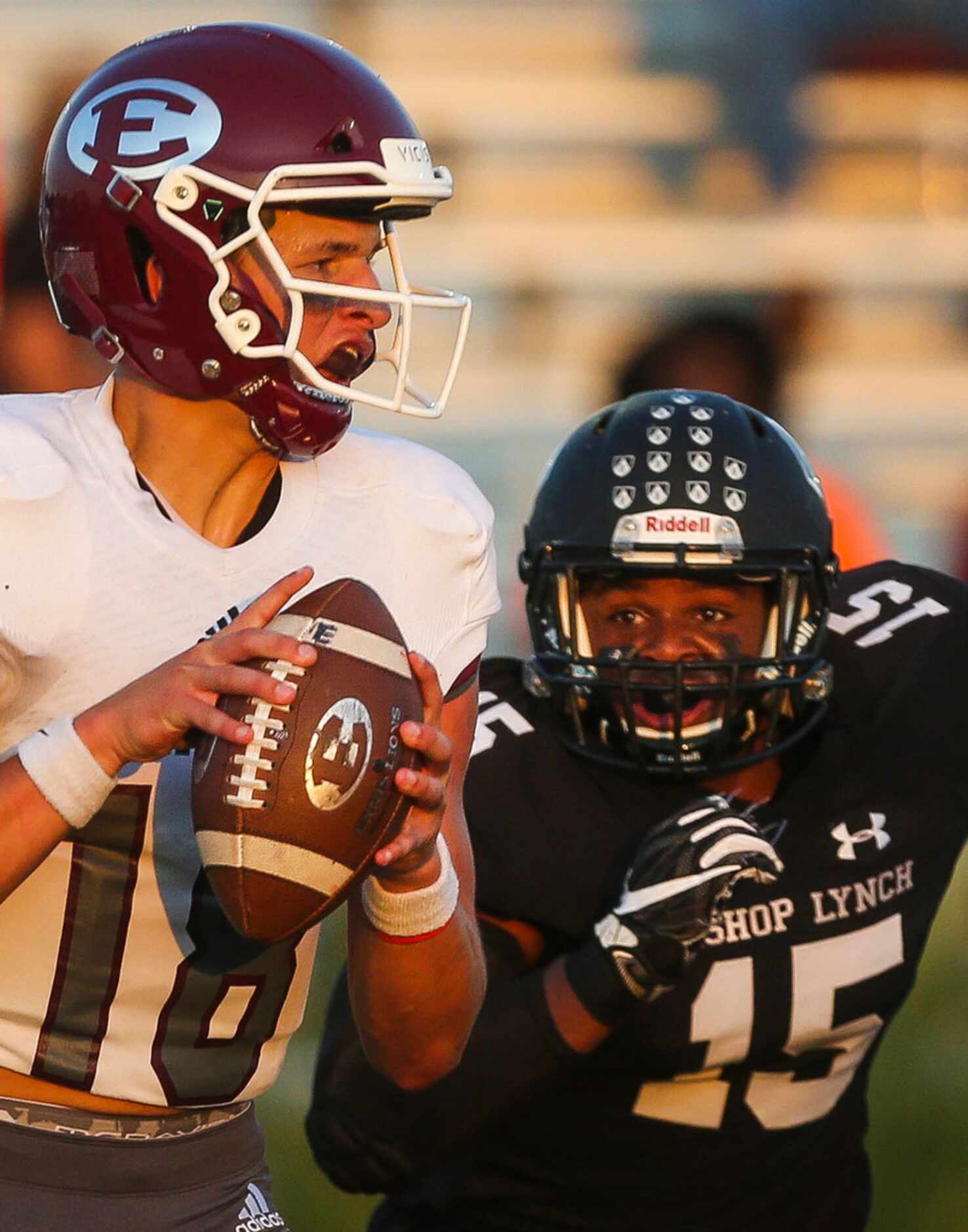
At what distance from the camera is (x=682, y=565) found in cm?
304

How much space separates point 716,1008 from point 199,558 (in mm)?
1065

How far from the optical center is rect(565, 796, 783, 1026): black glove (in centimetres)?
279

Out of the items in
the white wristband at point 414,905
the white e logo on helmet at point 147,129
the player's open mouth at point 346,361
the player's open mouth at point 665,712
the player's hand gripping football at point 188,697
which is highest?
the white e logo on helmet at point 147,129

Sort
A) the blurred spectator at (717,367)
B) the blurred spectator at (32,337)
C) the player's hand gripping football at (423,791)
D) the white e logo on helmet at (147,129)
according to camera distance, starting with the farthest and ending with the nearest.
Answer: the blurred spectator at (717,367)
the blurred spectator at (32,337)
the white e logo on helmet at (147,129)
the player's hand gripping football at (423,791)

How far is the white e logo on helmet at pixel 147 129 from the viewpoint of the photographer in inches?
93.0

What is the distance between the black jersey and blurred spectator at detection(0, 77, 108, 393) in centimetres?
198

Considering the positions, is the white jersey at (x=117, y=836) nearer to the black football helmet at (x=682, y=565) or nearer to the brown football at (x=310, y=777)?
the brown football at (x=310, y=777)

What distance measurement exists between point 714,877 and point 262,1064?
662mm

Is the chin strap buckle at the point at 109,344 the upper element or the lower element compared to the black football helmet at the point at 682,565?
upper

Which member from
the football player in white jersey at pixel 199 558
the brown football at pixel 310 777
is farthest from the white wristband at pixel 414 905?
the brown football at pixel 310 777

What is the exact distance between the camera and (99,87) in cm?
244

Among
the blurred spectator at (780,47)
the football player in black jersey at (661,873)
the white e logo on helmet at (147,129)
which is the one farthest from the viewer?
the blurred spectator at (780,47)

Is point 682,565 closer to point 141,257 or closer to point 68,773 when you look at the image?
point 141,257

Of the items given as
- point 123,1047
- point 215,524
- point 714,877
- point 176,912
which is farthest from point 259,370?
point 714,877
